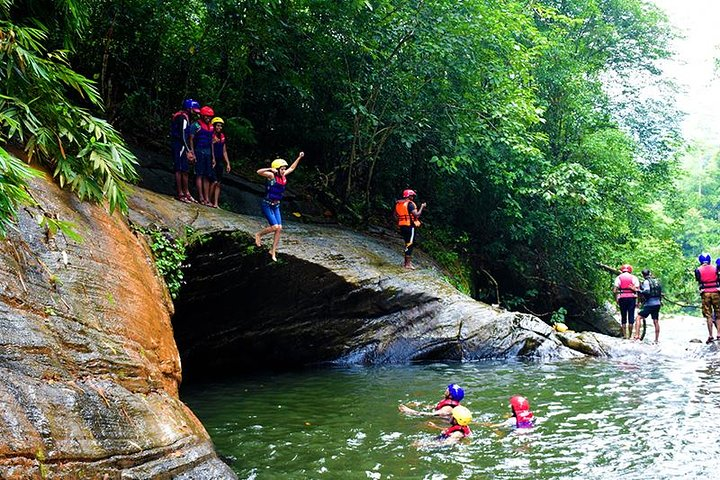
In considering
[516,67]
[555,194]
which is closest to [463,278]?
[555,194]

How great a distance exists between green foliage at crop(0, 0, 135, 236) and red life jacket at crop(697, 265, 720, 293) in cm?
1363

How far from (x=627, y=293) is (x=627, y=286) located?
234 mm

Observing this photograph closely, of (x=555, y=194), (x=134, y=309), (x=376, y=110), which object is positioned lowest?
(x=134, y=309)

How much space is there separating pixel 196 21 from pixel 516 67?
8515 millimetres

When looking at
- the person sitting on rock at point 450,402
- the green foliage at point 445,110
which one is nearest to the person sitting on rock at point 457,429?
the person sitting on rock at point 450,402

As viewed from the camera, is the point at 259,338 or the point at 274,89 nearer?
the point at 259,338

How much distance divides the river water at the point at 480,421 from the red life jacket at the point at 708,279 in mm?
2297

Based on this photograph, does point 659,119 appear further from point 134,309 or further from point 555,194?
point 134,309

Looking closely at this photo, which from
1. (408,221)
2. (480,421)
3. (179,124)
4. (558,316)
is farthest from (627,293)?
(179,124)

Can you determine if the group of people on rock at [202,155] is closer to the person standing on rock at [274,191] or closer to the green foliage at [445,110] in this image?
the person standing on rock at [274,191]

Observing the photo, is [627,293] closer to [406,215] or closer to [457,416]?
[406,215]

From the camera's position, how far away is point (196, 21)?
15.6m

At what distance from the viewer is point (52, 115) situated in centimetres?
622

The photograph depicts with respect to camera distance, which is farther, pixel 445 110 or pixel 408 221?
pixel 445 110
